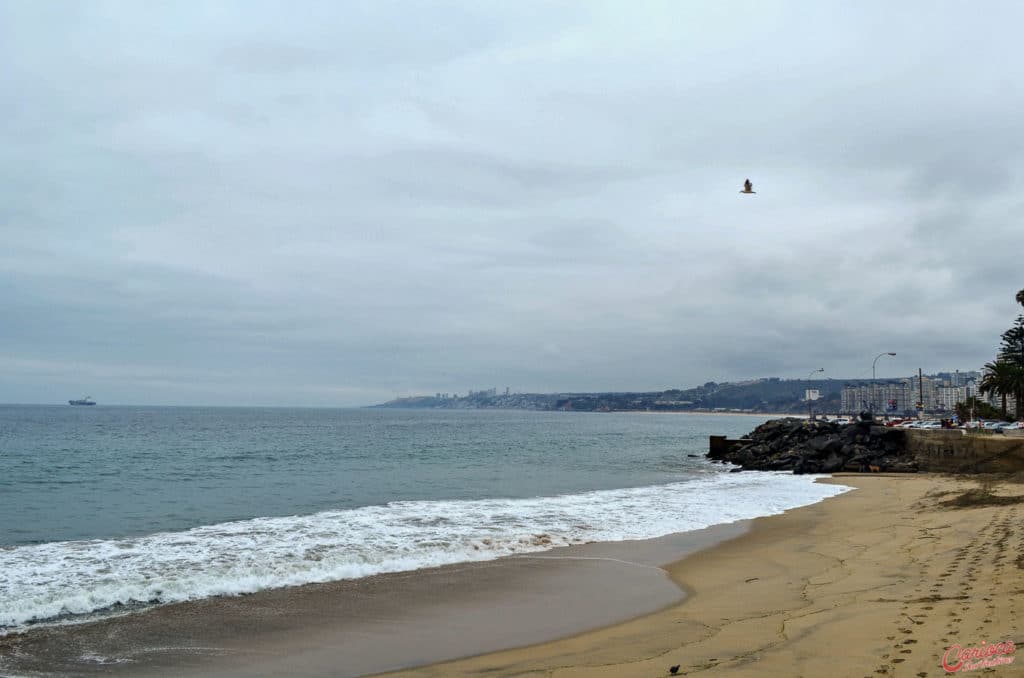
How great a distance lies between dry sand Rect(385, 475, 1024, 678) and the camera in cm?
710

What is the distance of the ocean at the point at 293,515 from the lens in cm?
1279

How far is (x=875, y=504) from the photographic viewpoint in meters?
22.7

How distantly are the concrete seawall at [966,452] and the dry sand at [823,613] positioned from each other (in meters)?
18.8

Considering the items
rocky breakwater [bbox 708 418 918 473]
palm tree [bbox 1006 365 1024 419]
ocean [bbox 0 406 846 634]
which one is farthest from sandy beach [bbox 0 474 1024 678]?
palm tree [bbox 1006 365 1024 419]

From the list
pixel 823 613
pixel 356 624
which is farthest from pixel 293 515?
pixel 823 613

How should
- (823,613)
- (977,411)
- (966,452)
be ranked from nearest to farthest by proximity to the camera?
(823,613), (966,452), (977,411)

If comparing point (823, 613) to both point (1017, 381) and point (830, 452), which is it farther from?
point (1017, 381)

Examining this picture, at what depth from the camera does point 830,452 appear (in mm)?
41250

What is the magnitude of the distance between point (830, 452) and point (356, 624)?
37.5 meters

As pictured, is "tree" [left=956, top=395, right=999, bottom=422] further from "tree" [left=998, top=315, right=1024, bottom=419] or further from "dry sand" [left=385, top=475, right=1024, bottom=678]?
"dry sand" [left=385, top=475, right=1024, bottom=678]

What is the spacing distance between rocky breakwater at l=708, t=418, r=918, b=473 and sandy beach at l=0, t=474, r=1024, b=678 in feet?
82.1

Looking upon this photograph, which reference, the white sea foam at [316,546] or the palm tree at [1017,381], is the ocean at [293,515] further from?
the palm tree at [1017,381]

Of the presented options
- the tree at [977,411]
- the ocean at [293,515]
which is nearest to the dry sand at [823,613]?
the ocean at [293,515]

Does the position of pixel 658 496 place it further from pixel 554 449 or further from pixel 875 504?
pixel 554 449
